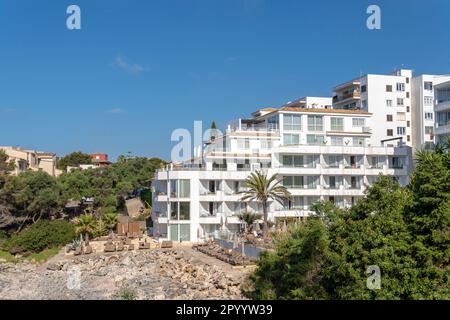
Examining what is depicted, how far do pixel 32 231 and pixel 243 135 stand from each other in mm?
21903

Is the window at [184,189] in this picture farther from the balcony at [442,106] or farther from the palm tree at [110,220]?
the balcony at [442,106]

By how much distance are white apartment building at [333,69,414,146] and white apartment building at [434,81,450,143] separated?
994 centimetres

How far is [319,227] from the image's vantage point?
764 inches

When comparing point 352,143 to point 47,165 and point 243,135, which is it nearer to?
point 243,135

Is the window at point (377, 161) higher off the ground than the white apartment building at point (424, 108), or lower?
lower

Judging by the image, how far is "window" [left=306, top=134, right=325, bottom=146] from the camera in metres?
53.5

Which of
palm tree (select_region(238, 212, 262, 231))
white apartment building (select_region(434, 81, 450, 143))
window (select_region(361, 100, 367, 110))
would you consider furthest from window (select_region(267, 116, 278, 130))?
window (select_region(361, 100, 367, 110))

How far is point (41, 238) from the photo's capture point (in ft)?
153

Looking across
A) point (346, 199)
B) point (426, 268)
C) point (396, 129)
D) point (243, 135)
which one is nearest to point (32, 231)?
point (243, 135)

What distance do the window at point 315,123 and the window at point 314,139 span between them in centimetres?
74

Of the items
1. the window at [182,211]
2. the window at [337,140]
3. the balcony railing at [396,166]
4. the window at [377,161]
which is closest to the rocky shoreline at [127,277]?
the window at [182,211]

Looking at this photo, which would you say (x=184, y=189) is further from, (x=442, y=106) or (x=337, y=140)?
(x=442, y=106)

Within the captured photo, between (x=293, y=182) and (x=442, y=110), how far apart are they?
17283 mm

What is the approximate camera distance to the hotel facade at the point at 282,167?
45.8 m
